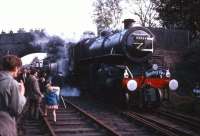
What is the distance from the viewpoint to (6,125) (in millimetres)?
5164

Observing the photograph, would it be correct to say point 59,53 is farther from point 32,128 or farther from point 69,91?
point 32,128

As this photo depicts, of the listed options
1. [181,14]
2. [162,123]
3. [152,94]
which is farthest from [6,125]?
[181,14]

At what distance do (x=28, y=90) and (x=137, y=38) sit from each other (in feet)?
17.1

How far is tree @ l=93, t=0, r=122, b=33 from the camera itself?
52781mm

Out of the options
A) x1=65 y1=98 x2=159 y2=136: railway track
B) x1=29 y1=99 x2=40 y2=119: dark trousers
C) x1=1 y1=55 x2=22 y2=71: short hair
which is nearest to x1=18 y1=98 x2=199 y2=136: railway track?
x1=65 y1=98 x2=159 y2=136: railway track

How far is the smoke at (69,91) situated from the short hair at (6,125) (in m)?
21.7

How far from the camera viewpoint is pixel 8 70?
5.36 m

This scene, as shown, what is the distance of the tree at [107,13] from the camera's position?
52.8 m

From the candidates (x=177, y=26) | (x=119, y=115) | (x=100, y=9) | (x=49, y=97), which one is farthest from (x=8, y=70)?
(x=100, y=9)

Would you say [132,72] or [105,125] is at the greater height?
[132,72]

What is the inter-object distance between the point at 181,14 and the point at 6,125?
3243 cm

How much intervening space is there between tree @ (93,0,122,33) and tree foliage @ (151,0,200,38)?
39.7 feet

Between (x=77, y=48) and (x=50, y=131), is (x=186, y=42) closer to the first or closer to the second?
(x=77, y=48)

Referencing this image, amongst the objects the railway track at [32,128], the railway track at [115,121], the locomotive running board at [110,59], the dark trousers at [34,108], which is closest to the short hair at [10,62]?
the railway track at [32,128]
